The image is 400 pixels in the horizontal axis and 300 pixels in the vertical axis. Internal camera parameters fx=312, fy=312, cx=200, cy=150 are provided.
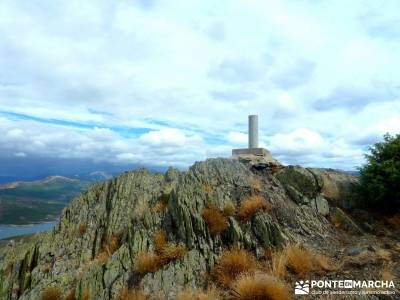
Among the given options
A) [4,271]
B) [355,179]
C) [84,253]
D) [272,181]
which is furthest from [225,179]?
[4,271]

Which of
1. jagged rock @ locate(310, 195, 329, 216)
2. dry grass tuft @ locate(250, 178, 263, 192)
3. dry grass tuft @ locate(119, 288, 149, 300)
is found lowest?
dry grass tuft @ locate(119, 288, 149, 300)

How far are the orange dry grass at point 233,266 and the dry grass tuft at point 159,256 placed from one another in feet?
6.46

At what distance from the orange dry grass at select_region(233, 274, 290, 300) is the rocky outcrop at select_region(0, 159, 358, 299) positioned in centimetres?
222

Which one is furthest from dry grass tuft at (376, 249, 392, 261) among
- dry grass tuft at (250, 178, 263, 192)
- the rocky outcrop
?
dry grass tuft at (250, 178, 263, 192)

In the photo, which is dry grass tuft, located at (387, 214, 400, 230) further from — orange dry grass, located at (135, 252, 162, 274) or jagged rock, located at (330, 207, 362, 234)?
orange dry grass, located at (135, 252, 162, 274)

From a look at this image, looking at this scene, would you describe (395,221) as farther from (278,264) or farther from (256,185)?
(278,264)

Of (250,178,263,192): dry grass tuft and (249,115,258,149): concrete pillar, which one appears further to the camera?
(249,115,258,149): concrete pillar

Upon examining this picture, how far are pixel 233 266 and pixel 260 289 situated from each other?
98.0 inches

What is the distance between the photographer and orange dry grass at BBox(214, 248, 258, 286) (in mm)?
12414

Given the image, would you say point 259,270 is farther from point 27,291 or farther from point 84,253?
point 27,291

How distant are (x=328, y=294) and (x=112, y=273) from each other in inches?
361

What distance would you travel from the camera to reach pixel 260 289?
1056 centimetres

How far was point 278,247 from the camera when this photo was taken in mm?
13992

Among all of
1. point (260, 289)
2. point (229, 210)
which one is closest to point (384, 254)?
point (260, 289)
